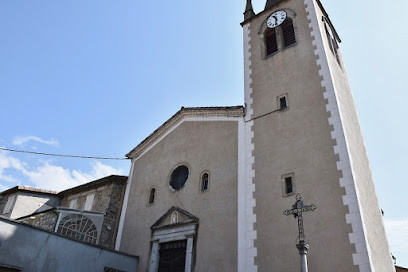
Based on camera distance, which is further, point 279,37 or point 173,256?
point 279,37

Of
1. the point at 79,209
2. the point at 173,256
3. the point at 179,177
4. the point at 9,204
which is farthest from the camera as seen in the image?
the point at 9,204

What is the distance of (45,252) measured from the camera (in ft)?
32.7

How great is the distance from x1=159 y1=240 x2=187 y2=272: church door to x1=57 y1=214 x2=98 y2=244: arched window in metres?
3.00

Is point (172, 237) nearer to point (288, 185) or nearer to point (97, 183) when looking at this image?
point (288, 185)

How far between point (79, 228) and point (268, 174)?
774 centimetres

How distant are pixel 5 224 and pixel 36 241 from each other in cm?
102

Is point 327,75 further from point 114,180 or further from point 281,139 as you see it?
point 114,180

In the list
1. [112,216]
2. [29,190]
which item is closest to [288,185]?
[112,216]

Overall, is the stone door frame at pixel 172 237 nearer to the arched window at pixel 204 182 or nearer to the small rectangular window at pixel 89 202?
the arched window at pixel 204 182

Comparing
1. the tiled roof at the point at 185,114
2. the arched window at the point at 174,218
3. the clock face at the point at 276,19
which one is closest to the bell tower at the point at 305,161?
the clock face at the point at 276,19

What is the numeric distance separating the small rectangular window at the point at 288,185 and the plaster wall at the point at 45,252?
6234 mm

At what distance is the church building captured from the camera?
8797mm

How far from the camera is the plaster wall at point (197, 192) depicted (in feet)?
34.6

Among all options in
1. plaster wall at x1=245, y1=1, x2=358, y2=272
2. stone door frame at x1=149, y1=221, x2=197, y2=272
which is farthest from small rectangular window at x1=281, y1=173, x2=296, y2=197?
stone door frame at x1=149, y1=221, x2=197, y2=272
